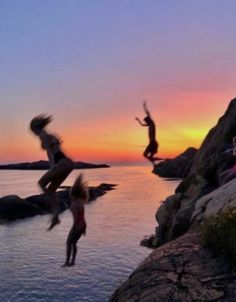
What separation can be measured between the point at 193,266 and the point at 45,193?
441 centimetres

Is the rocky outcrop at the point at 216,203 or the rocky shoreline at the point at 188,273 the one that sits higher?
the rocky outcrop at the point at 216,203

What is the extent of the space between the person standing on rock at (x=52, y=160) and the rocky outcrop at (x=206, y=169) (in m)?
13.5

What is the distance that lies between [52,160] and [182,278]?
4568mm

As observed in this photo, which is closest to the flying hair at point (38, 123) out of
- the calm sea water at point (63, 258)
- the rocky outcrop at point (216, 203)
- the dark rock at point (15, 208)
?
the rocky outcrop at point (216, 203)

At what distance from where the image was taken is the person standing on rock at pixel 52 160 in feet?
37.0

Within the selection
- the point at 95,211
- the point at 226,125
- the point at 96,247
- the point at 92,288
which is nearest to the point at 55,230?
the point at 96,247

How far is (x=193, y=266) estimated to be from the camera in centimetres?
1361

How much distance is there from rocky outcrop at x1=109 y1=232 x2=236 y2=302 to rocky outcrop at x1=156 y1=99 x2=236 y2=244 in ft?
35.2

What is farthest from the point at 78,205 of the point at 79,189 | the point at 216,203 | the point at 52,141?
the point at 216,203

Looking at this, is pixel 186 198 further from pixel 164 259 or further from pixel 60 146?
pixel 60 146

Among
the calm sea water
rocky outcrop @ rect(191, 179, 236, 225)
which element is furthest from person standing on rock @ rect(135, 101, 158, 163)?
the calm sea water

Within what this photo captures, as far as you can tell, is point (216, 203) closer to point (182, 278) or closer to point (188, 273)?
point (188, 273)

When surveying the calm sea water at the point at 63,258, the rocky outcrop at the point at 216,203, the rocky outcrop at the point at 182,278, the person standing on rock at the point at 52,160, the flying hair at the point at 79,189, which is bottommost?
the calm sea water at the point at 63,258

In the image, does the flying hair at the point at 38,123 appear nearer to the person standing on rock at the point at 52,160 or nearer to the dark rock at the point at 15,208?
the person standing on rock at the point at 52,160
